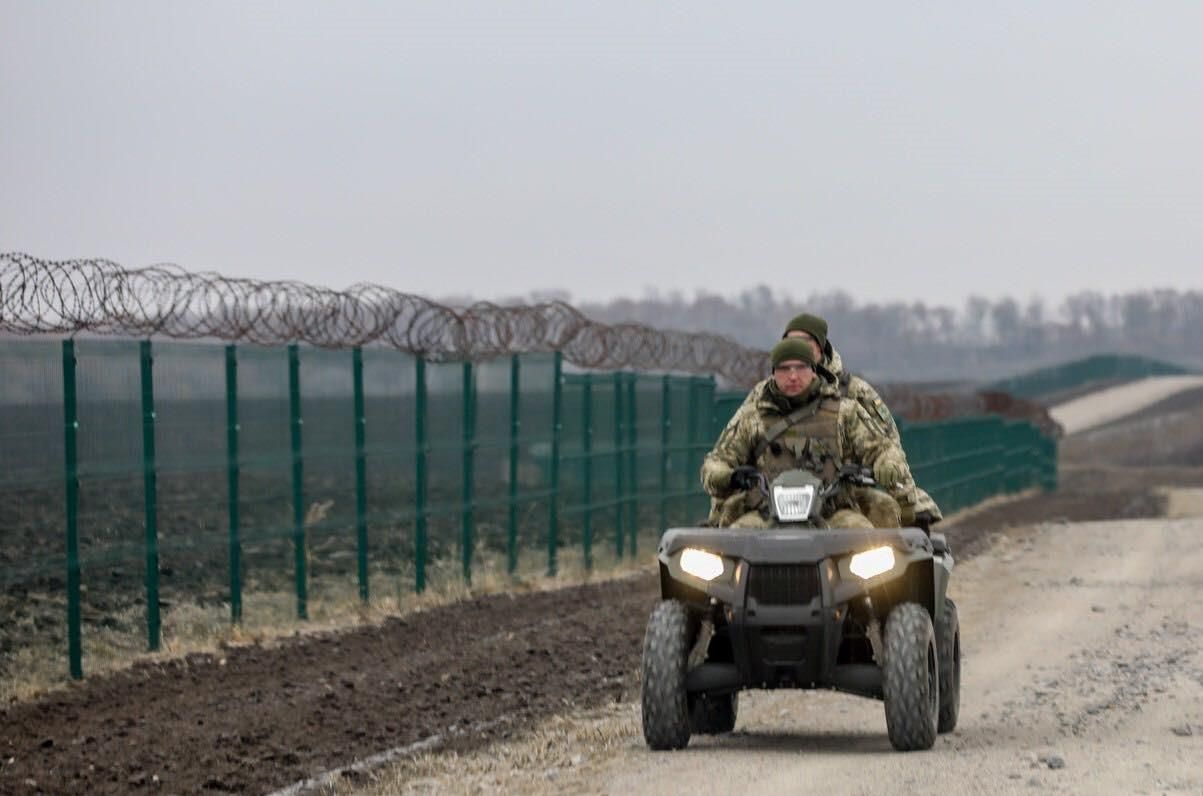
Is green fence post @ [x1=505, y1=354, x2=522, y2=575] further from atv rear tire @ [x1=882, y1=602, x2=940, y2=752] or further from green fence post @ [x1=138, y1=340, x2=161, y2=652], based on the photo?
atv rear tire @ [x1=882, y1=602, x2=940, y2=752]

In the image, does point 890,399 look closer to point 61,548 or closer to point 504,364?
point 504,364

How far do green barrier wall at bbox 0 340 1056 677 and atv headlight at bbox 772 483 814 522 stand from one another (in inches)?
204

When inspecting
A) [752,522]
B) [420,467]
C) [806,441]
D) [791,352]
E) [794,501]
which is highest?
[791,352]

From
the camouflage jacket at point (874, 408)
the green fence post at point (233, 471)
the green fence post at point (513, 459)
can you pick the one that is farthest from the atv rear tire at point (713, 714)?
the green fence post at point (513, 459)

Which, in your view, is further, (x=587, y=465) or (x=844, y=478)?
(x=587, y=465)

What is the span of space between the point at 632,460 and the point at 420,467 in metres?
5.55

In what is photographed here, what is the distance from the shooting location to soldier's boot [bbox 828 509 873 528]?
10.0 meters

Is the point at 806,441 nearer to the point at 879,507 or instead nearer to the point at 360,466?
the point at 879,507

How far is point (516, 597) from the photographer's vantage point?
1925cm

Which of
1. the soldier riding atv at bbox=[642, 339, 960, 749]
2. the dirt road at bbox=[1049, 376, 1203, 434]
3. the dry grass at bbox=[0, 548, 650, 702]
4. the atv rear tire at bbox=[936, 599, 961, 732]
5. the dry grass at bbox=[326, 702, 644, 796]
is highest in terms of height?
the soldier riding atv at bbox=[642, 339, 960, 749]

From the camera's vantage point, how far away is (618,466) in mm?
22969

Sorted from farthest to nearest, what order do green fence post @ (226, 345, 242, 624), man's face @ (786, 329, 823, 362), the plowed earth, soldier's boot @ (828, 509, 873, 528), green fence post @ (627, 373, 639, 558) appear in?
1. green fence post @ (627, 373, 639, 558)
2. green fence post @ (226, 345, 242, 624)
3. the plowed earth
4. man's face @ (786, 329, 823, 362)
5. soldier's boot @ (828, 509, 873, 528)

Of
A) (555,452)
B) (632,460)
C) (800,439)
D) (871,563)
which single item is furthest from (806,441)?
(632,460)

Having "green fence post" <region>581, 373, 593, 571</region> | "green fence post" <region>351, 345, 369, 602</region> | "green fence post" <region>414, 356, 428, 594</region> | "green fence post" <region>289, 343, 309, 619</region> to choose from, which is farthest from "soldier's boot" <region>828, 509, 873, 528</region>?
"green fence post" <region>581, 373, 593, 571</region>
